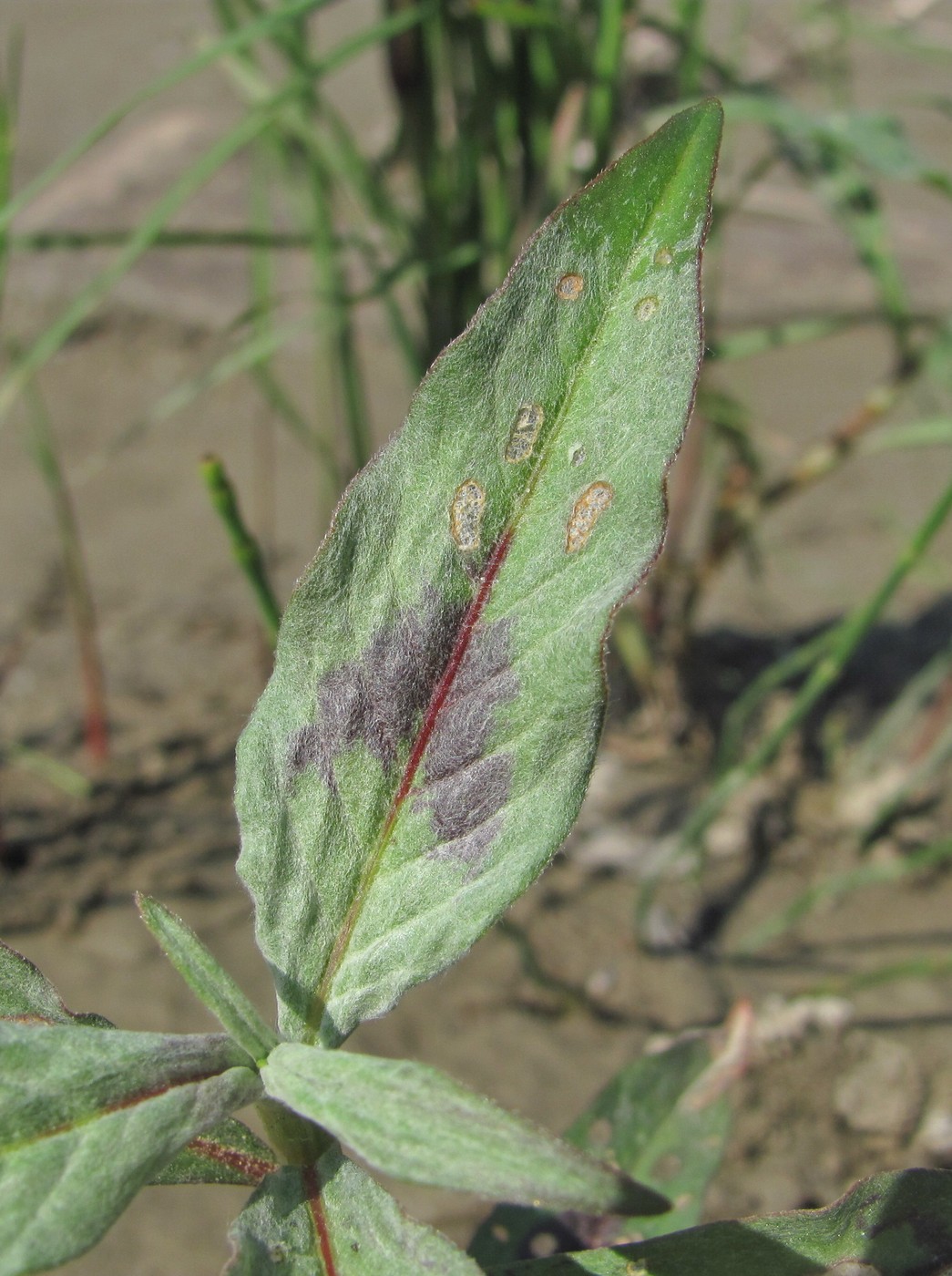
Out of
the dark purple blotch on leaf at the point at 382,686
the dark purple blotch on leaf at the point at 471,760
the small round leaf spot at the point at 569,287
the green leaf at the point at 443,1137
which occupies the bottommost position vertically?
the green leaf at the point at 443,1137

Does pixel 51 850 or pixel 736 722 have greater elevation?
pixel 51 850

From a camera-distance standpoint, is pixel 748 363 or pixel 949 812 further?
pixel 748 363

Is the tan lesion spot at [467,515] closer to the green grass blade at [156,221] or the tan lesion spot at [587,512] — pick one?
the tan lesion spot at [587,512]

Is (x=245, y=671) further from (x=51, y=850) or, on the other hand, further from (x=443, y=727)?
(x=443, y=727)

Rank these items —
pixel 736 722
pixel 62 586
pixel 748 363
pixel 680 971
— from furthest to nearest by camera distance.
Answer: pixel 748 363, pixel 62 586, pixel 736 722, pixel 680 971

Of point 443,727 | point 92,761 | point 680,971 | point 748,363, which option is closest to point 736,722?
point 680,971

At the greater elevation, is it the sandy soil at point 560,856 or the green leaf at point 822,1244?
the green leaf at point 822,1244

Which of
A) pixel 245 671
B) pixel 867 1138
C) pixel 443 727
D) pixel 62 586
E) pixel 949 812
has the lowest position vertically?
pixel 949 812

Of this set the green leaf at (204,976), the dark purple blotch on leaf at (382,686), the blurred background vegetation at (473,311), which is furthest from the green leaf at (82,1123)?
the blurred background vegetation at (473,311)
